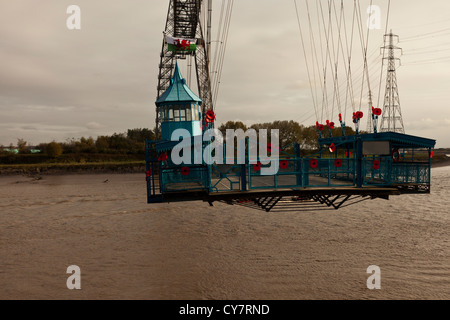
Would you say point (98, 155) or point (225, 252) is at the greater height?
point (98, 155)

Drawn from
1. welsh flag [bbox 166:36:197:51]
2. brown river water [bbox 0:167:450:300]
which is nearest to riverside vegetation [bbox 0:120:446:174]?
welsh flag [bbox 166:36:197:51]

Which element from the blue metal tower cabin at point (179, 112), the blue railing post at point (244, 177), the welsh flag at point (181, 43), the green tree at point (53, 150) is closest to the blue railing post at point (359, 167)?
the blue railing post at point (244, 177)

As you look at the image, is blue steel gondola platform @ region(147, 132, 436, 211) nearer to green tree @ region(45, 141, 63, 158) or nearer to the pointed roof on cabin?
the pointed roof on cabin

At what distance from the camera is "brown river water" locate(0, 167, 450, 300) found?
15.5 m

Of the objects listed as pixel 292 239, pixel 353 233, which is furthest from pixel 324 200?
pixel 353 233

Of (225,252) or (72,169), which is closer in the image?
(225,252)

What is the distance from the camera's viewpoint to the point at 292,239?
2289 centimetres

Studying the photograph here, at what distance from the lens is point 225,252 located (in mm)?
20719

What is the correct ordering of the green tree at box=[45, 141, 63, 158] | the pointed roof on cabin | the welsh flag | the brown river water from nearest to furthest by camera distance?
the brown river water
the pointed roof on cabin
the welsh flag
the green tree at box=[45, 141, 63, 158]

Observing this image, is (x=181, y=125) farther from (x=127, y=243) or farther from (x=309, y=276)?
(x=309, y=276)

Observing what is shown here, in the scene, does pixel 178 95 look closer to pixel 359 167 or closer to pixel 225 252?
pixel 225 252

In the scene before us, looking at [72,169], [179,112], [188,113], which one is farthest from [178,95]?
[72,169]

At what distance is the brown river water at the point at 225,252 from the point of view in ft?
51.0

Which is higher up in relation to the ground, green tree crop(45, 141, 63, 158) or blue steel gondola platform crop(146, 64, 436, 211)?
green tree crop(45, 141, 63, 158)
